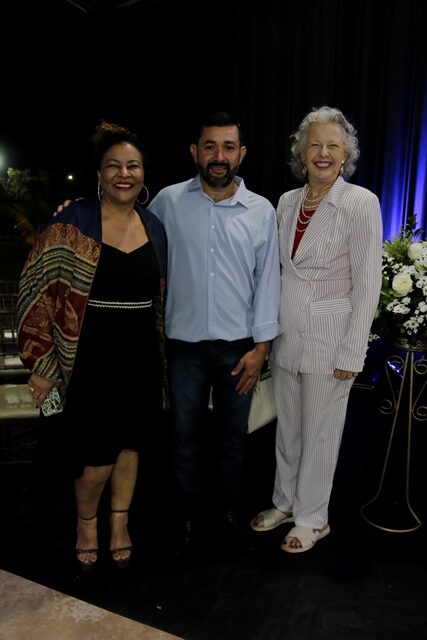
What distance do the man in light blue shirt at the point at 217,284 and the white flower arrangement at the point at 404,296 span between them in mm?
571

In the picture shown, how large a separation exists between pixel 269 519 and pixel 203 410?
2.03 ft

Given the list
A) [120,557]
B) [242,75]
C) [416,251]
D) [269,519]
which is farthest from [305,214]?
[242,75]

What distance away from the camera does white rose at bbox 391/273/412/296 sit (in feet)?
7.80

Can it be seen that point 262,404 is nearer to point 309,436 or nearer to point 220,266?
point 309,436

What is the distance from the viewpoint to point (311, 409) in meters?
2.28

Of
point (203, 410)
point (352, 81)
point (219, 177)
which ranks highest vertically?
point (352, 81)

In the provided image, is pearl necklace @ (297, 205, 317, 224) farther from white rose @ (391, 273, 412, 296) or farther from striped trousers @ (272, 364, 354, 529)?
striped trousers @ (272, 364, 354, 529)

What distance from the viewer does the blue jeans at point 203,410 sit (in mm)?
2203

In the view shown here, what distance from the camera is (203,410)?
2289mm

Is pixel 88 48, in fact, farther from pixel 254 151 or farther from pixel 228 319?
pixel 228 319

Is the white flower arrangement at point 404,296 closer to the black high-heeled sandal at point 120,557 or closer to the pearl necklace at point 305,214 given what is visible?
the pearl necklace at point 305,214

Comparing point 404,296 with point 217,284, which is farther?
point 404,296

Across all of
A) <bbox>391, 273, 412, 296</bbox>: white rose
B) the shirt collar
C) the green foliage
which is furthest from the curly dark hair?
the green foliage

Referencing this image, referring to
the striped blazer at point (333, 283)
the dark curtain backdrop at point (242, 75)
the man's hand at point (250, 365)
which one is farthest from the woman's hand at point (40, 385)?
the dark curtain backdrop at point (242, 75)
